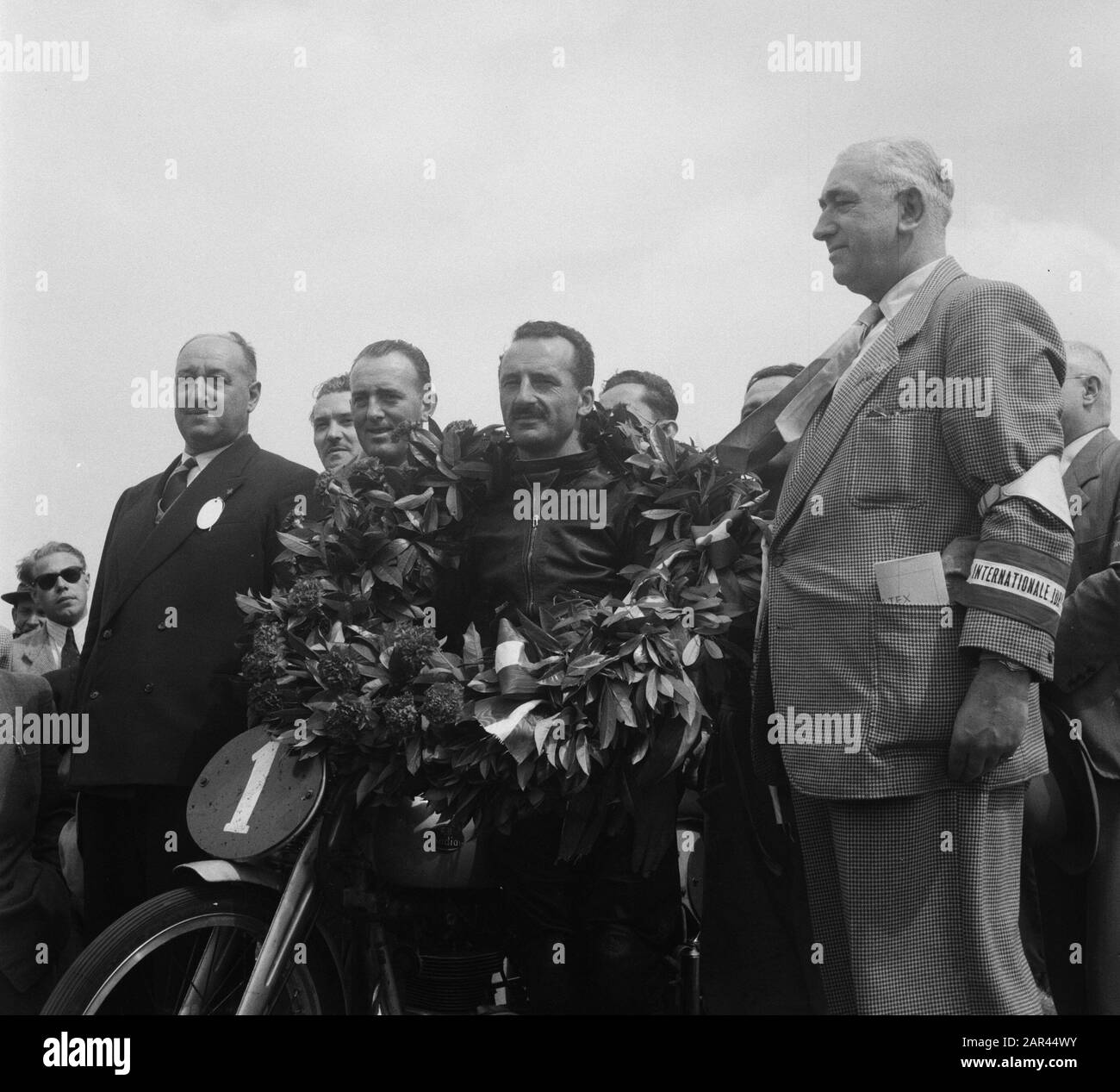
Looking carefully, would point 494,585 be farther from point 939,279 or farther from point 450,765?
point 939,279

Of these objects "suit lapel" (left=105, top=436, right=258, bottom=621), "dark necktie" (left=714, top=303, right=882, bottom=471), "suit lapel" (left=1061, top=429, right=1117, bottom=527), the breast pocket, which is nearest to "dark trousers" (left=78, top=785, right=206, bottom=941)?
"suit lapel" (left=105, top=436, right=258, bottom=621)

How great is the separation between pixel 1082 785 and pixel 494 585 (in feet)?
5.26

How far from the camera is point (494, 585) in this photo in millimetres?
3750

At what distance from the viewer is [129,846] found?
12.9ft

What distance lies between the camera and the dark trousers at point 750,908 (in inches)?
136

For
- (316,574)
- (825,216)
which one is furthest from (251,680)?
(825,216)

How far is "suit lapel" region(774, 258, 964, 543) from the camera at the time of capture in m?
3.14

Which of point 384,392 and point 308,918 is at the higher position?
point 384,392

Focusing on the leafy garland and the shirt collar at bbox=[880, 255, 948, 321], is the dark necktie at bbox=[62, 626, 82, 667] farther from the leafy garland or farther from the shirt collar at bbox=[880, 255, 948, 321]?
the shirt collar at bbox=[880, 255, 948, 321]

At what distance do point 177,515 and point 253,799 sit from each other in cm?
114

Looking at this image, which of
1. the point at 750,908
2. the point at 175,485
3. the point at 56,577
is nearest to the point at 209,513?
the point at 175,485

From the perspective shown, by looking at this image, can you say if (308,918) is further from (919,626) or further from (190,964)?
(919,626)

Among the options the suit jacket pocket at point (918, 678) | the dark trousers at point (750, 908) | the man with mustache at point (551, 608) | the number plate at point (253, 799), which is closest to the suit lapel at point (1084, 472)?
the suit jacket pocket at point (918, 678)

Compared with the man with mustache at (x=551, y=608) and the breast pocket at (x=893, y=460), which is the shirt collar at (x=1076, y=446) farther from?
the man with mustache at (x=551, y=608)
